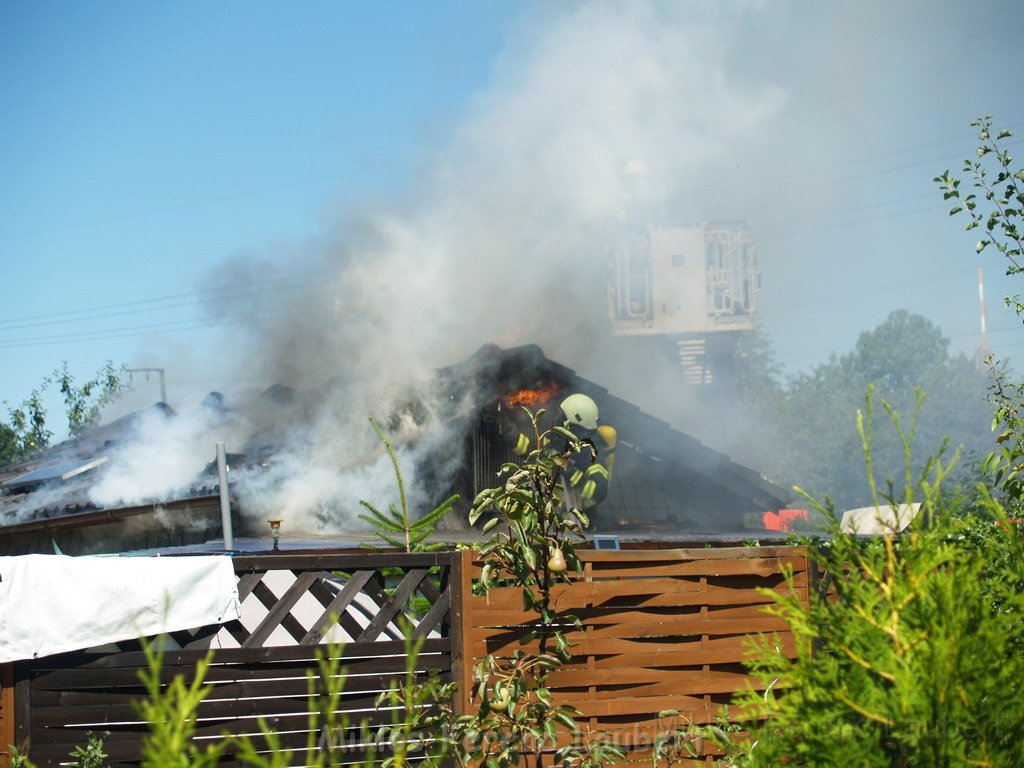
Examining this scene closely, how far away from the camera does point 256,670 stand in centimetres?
545

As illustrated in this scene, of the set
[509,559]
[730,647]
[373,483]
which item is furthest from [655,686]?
[373,483]

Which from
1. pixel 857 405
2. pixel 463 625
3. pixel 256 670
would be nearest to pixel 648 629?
pixel 463 625

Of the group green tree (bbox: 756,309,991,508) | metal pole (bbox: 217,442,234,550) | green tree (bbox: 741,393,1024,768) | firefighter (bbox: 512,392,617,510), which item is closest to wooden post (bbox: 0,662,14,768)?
metal pole (bbox: 217,442,234,550)

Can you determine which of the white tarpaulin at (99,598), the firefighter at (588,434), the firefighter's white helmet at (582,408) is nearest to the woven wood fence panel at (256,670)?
the white tarpaulin at (99,598)

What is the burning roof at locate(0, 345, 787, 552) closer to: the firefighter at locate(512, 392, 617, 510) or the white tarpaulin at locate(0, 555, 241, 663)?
the firefighter at locate(512, 392, 617, 510)

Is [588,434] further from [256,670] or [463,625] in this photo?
[256,670]

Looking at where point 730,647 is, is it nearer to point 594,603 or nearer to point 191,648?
point 594,603

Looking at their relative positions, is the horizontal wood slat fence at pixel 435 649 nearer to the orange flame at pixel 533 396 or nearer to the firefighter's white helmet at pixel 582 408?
the firefighter's white helmet at pixel 582 408

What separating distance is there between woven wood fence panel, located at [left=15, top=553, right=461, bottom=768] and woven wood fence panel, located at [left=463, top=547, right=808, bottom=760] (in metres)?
0.42

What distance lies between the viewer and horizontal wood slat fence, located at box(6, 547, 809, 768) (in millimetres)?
5305

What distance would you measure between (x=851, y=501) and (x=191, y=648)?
51.9 m

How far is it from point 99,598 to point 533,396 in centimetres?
1595

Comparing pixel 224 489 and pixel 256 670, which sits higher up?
pixel 224 489

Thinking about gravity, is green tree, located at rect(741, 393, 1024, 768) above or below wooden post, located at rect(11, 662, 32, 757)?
above
